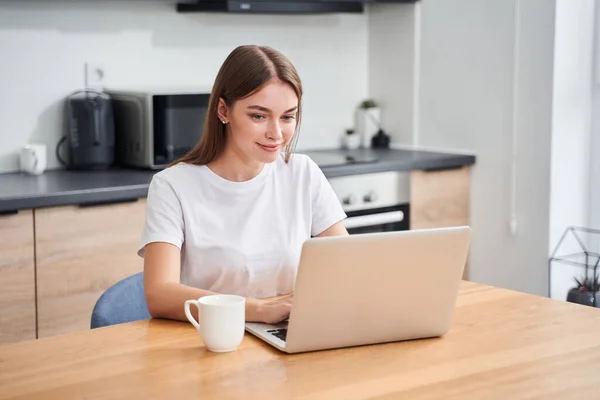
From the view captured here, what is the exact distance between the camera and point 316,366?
1512 millimetres

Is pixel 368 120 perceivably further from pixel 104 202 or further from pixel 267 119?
pixel 267 119

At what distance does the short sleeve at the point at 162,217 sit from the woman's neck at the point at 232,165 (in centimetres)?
13

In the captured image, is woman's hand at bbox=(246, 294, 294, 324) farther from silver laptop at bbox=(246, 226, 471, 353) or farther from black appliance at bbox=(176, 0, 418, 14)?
black appliance at bbox=(176, 0, 418, 14)

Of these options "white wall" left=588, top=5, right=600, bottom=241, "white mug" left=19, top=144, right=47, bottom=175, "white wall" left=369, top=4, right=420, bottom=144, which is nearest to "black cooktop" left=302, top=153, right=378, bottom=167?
Result: "white wall" left=369, top=4, right=420, bottom=144

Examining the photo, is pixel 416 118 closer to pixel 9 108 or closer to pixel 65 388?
pixel 9 108

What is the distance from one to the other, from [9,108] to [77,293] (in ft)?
2.51

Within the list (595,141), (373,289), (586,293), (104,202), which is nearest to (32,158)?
(104,202)

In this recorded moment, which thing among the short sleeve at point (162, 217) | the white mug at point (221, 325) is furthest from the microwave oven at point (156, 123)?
the white mug at point (221, 325)

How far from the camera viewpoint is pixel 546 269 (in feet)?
11.5

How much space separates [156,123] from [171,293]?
147cm

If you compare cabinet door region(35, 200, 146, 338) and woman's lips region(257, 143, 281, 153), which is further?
cabinet door region(35, 200, 146, 338)

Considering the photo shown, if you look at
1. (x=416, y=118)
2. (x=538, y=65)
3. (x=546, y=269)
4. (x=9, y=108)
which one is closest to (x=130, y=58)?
(x=9, y=108)

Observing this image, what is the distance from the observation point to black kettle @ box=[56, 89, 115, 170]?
3193 mm

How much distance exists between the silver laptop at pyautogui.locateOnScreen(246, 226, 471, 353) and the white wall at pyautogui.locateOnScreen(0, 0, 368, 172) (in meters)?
1.87
